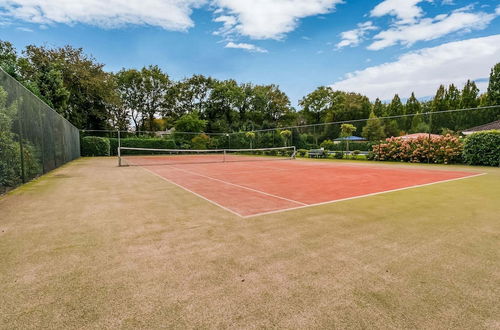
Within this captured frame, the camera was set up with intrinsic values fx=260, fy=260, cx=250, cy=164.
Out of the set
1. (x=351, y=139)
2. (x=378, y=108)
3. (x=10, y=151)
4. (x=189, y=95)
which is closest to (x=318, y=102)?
(x=378, y=108)

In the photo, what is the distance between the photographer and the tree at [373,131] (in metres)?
→ 16.5

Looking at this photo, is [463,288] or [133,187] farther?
[133,187]

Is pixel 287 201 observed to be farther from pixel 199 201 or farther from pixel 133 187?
pixel 133 187

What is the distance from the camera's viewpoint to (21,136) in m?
6.59

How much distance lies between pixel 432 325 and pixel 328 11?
17.8 meters

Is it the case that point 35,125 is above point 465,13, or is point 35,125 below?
below

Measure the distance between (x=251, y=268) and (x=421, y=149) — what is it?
48.8 ft

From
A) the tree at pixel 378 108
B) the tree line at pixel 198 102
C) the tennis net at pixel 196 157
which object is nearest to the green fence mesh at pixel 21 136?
the tennis net at pixel 196 157

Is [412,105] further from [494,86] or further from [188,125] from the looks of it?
[188,125]

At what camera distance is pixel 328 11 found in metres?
15.7

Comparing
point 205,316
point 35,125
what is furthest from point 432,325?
point 35,125

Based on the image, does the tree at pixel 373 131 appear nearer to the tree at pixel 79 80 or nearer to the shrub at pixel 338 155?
the shrub at pixel 338 155

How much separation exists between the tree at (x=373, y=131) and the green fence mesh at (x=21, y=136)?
16.9 m

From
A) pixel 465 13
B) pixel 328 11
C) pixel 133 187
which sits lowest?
pixel 133 187
